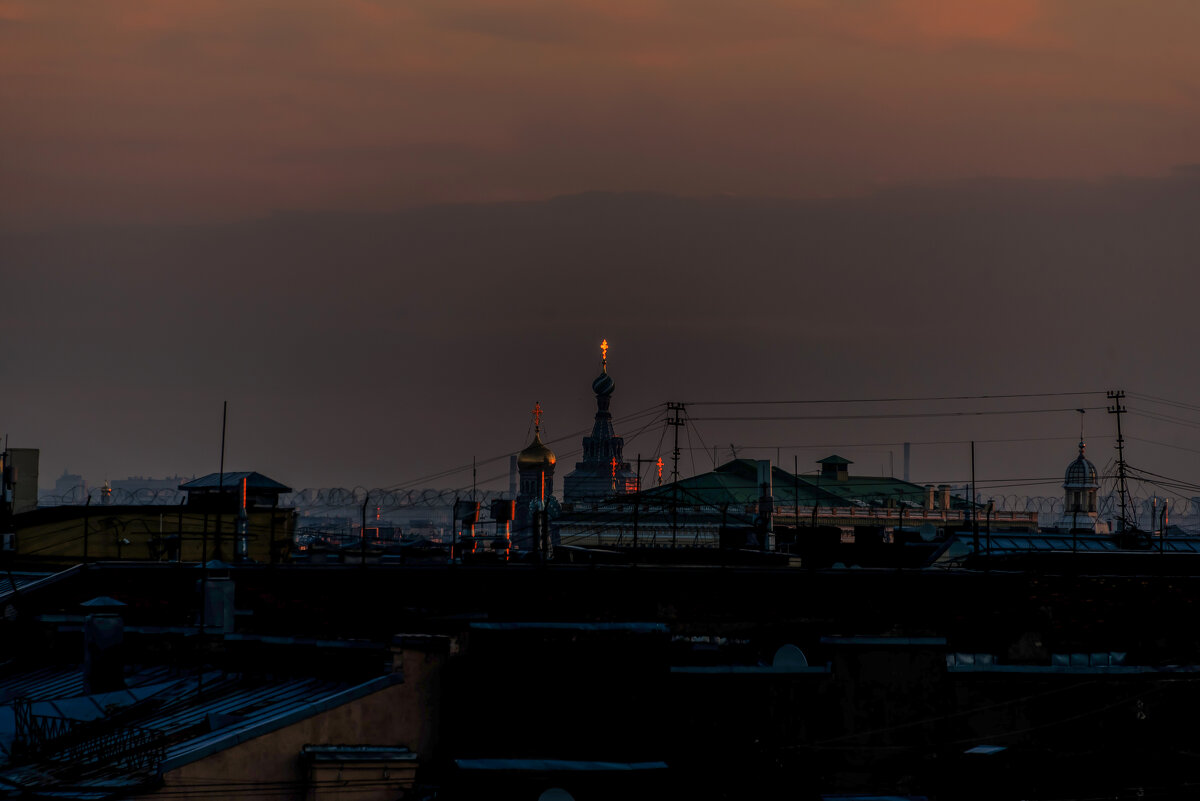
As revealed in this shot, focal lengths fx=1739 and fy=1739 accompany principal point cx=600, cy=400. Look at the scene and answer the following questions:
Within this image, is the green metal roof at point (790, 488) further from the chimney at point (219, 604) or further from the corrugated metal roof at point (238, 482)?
the chimney at point (219, 604)

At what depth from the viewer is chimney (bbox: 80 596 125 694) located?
32.5 meters

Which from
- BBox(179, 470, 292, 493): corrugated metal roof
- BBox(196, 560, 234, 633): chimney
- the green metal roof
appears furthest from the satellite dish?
the green metal roof

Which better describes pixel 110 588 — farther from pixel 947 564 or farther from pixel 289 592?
pixel 947 564

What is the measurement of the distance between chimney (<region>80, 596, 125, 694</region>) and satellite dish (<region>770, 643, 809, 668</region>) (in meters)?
12.3

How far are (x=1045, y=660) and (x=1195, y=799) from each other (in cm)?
717

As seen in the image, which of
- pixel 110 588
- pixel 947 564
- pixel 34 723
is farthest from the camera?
pixel 947 564

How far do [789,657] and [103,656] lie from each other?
12835mm

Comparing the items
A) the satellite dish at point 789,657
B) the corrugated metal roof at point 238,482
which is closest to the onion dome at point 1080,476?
the corrugated metal roof at point 238,482

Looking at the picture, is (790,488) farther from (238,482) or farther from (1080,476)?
(238,482)

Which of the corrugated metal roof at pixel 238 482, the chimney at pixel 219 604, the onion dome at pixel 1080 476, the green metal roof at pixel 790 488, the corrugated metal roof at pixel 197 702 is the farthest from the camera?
the onion dome at pixel 1080 476

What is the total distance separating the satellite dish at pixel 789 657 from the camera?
105 feet

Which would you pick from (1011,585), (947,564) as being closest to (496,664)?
(1011,585)

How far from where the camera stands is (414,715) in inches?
1016

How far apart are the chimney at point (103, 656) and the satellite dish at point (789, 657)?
12.3m
